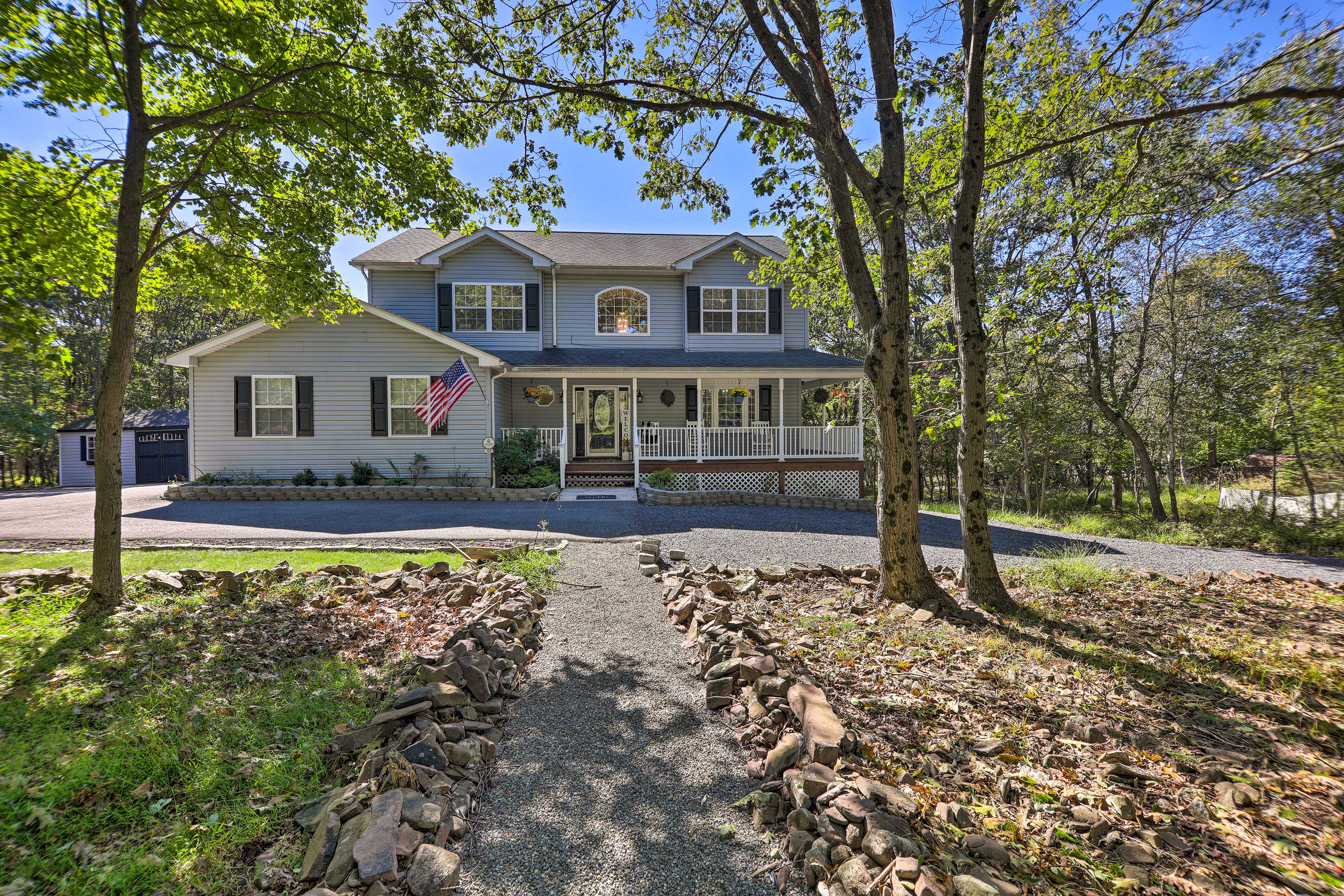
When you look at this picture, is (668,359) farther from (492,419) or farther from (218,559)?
(218,559)

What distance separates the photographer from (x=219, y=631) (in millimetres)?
4117

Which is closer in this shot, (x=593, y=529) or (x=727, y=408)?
(x=593, y=529)

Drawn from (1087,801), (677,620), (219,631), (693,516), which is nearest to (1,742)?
(219,631)

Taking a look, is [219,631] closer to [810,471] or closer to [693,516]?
[693,516]

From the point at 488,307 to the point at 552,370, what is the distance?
375cm

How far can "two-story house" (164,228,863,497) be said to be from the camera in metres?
13.0

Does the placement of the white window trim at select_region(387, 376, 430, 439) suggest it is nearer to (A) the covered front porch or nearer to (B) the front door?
(A) the covered front porch

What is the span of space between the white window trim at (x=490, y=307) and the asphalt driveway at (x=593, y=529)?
18.3 feet

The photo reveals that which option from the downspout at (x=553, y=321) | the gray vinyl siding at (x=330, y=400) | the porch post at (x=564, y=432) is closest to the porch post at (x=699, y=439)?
the porch post at (x=564, y=432)

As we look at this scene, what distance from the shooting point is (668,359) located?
14.5 metres

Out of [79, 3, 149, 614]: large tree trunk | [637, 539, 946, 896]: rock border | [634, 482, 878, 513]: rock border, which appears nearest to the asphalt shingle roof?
[634, 482, 878, 513]: rock border

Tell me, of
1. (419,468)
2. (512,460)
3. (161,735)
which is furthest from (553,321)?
(161,735)

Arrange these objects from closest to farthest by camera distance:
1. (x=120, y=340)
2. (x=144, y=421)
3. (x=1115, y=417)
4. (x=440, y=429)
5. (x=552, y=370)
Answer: (x=120, y=340) → (x=1115, y=417) → (x=552, y=370) → (x=440, y=429) → (x=144, y=421)

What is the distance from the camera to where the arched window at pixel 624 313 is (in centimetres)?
1558
